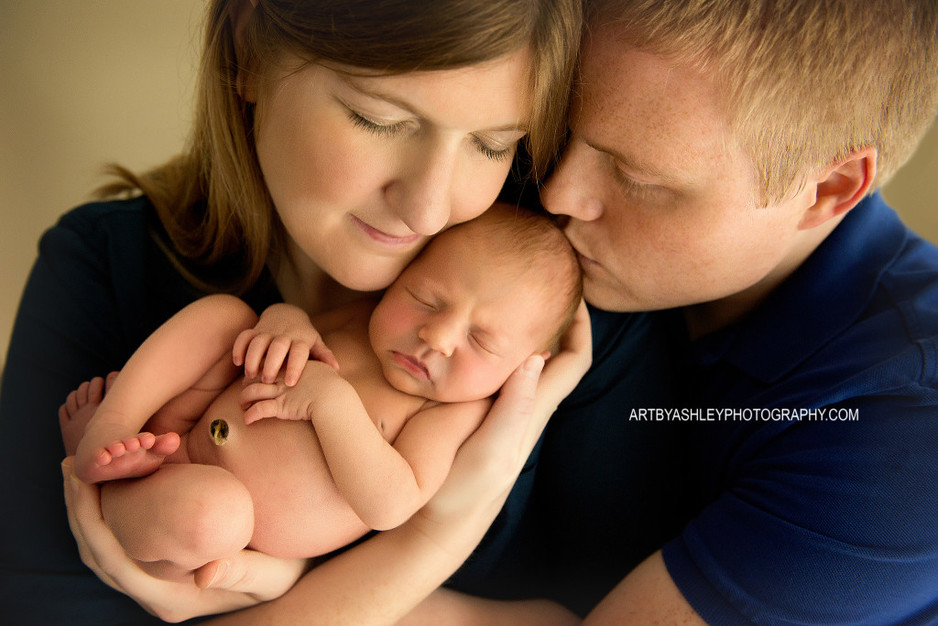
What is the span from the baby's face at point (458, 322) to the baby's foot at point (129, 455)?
1.06ft

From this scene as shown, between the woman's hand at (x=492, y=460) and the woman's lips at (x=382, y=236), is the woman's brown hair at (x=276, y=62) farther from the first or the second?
the woman's hand at (x=492, y=460)

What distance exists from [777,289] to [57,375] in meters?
1.19

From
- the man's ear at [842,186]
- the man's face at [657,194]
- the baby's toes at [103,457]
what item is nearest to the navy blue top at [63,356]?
the baby's toes at [103,457]

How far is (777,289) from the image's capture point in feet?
4.01

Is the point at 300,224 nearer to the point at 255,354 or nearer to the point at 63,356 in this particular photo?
the point at 255,354

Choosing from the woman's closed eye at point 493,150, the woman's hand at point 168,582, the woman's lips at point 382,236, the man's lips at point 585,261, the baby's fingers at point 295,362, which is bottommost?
the woman's hand at point 168,582

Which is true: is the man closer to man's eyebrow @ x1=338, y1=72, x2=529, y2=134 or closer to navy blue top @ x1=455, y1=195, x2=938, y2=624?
navy blue top @ x1=455, y1=195, x2=938, y2=624

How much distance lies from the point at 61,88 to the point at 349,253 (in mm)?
655

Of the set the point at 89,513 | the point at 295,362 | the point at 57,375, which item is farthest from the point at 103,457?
the point at 57,375

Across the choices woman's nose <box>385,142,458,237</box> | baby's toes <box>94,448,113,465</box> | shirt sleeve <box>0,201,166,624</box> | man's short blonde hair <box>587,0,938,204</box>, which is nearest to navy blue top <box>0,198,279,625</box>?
shirt sleeve <box>0,201,166,624</box>

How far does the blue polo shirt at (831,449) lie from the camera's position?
93cm

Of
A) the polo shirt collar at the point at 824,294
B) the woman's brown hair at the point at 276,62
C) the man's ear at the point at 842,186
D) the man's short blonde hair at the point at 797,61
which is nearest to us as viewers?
the woman's brown hair at the point at 276,62

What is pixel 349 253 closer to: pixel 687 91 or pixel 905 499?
pixel 687 91

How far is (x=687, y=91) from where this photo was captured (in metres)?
0.90
